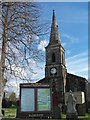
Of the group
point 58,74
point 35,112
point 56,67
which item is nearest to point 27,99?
point 35,112

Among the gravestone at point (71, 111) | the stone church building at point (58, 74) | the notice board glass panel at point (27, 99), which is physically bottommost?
the gravestone at point (71, 111)

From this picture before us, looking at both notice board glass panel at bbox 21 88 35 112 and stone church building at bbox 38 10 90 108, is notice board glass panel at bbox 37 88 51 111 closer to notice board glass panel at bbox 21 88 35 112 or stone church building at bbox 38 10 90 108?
notice board glass panel at bbox 21 88 35 112

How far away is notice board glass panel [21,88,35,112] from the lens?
31.5 feet

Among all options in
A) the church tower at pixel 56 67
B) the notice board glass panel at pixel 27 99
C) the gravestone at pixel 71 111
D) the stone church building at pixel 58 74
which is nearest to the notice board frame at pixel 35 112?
the notice board glass panel at pixel 27 99

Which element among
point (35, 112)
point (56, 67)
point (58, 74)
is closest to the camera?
point (35, 112)

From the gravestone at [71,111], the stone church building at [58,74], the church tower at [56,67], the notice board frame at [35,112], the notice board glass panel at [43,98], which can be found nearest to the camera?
the notice board frame at [35,112]

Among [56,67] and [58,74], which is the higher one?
[56,67]

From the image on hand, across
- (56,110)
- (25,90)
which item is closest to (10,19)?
(25,90)

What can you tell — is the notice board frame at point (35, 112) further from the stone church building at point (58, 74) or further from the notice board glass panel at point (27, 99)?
the stone church building at point (58, 74)

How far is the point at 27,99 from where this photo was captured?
383 inches

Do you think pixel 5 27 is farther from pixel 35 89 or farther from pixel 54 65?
pixel 54 65

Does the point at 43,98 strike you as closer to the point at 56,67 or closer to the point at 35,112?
the point at 35,112

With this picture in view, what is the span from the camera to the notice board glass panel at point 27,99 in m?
9.60

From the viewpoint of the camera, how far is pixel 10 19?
9.40 metres
